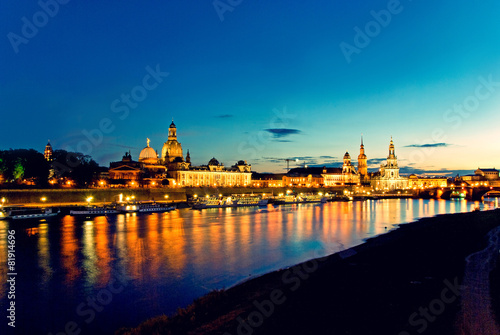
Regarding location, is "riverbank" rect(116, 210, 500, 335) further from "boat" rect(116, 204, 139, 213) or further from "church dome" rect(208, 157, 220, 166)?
"church dome" rect(208, 157, 220, 166)

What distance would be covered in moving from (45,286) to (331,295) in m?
14.0

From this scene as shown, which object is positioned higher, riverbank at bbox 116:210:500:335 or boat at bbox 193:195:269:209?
riverbank at bbox 116:210:500:335

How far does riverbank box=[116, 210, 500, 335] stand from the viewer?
38.3ft

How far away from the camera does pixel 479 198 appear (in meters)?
106

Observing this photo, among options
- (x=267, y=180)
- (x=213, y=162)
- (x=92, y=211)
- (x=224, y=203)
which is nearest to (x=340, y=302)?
(x=92, y=211)

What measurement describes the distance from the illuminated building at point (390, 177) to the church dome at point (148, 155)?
10732cm

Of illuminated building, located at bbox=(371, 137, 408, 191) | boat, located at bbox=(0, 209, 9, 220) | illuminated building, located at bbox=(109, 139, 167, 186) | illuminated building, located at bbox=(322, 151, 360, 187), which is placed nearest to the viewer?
boat, located at bbox=(0, 209, 9, 220)

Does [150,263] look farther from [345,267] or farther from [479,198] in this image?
[479,198]

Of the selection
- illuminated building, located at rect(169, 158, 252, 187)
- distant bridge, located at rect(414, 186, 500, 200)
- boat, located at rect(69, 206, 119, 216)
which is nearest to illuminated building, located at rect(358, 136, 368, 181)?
distant bridge, located at rect(414, 186, 500, 200)

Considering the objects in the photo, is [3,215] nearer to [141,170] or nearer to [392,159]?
[141,170]

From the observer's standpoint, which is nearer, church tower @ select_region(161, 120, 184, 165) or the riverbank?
the riverbank

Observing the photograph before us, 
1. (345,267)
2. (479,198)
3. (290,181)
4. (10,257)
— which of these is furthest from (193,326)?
(290,181)

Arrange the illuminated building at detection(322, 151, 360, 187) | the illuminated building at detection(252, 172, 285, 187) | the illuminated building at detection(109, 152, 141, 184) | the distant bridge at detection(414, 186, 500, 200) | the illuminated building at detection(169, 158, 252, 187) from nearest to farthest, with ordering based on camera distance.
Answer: the distant bridge at detection(414, 186, 500, 200) < the illuminated building at detection(109, 152, 141, 184) < the illuminated building at detection(169, 158, 252, 187) < the illuminated building at detection(252, 172, 285, 187) < the illuminated building at detection(322, 151, 360, 187)

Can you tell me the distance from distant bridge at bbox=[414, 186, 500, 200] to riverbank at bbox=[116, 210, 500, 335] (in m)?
98.2
